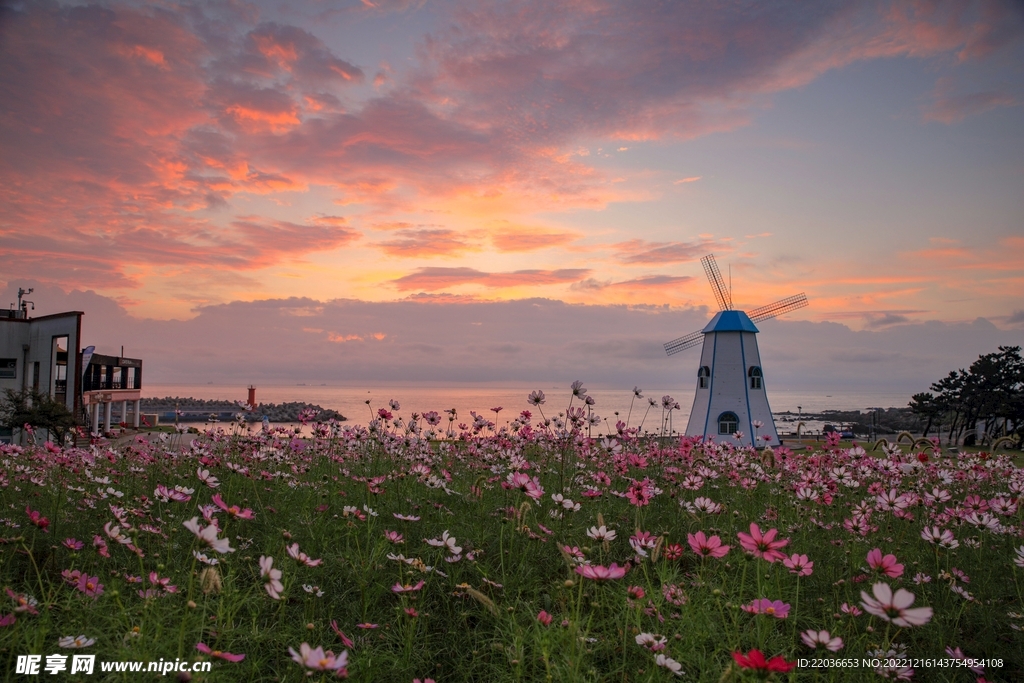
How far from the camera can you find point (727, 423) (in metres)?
22.9

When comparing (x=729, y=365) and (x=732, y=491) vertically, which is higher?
(x=729, y=365)

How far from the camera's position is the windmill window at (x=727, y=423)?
22.8 m

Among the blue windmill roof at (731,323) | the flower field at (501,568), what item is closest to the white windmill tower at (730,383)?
the blue windmill roof at (731,323)

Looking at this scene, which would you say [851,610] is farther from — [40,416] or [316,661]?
[40,416]

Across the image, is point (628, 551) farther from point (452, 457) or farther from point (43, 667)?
point (43, 667)

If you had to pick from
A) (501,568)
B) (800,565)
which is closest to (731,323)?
(501,568)

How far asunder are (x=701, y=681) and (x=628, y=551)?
194 centimetres

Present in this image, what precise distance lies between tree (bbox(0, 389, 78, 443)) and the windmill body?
2107 cm

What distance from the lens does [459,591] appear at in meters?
3.74

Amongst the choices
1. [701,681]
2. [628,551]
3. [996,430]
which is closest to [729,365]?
[996,430]

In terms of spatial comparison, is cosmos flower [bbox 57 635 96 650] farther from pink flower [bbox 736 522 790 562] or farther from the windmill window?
the windmill window

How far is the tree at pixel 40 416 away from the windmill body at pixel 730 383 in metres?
21.1

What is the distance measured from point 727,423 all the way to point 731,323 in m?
3.91

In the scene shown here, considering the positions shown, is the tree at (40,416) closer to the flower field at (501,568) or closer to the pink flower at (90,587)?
the flower field at (501,568)
